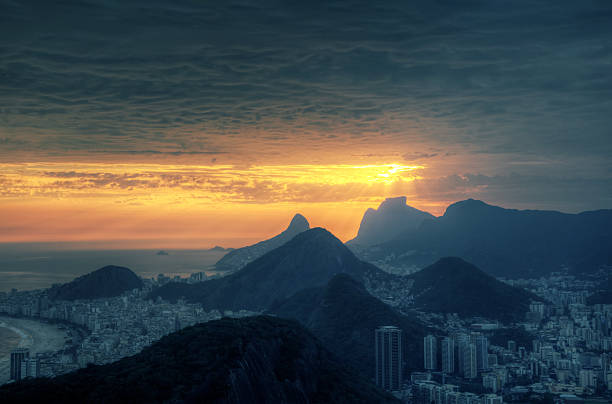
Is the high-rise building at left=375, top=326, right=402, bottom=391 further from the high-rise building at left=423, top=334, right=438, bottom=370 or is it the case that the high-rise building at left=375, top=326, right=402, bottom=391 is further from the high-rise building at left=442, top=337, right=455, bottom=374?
the high-rise building at left=442, top=337, right=455, bottom=374

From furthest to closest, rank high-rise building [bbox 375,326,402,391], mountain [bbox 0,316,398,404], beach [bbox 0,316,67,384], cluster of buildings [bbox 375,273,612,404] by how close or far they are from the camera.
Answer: beach [bbox 0,316,67,384], high-rise building [bbox 375,326,402,391], cluster of buildings [bbox 375,273,612,404], mountain [bbox 0,316,398,404]

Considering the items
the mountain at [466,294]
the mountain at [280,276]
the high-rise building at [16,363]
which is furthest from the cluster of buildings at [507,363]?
the high-rise building at [16,363]

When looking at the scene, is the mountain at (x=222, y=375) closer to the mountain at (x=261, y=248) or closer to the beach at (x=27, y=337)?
the beach at (x=27, y=337)

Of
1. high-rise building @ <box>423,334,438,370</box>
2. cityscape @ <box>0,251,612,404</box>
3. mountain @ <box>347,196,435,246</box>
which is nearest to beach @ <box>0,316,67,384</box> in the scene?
cityscape @ <box>0,251,612,404</box>

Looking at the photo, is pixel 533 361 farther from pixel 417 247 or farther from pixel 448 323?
pixel 417 247

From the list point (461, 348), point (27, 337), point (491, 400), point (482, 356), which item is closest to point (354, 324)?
point (461, 348)

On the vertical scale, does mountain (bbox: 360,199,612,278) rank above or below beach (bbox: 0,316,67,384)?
above

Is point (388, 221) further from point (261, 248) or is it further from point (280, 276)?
point (280, 276)
